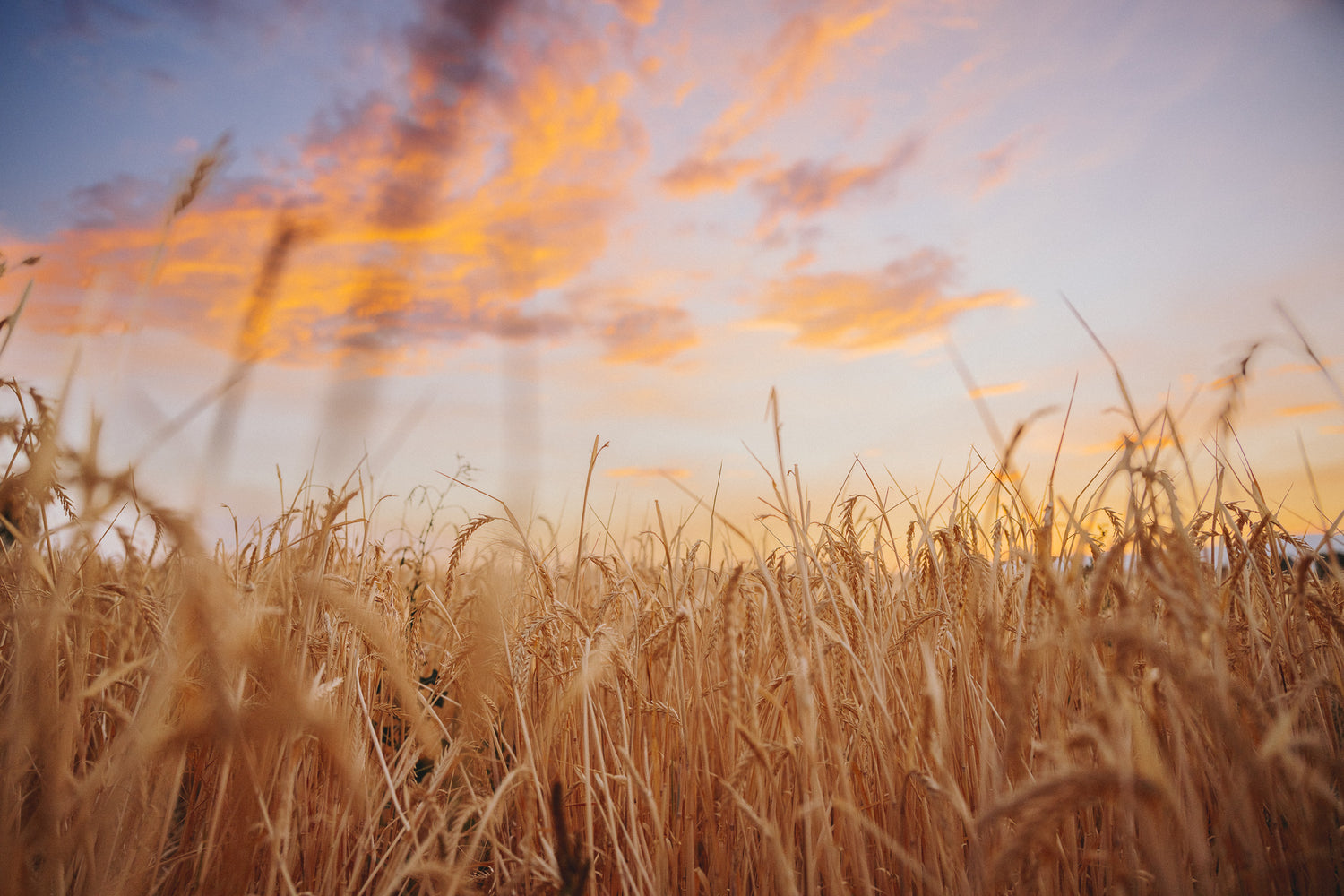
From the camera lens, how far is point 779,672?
208cm

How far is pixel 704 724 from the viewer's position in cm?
190

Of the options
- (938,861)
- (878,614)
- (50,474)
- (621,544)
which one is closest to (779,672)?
(878,614)

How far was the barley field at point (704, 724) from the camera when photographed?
40.0 inches

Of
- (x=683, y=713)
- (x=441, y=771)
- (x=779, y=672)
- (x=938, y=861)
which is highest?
→ (x=779, y=672)

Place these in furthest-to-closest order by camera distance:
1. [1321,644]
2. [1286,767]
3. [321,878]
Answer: [1321,644], [321,878], [1286,767]

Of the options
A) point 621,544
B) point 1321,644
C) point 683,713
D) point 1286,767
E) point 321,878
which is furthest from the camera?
point 621,544

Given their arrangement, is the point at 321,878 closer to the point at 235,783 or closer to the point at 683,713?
the point at 235,783

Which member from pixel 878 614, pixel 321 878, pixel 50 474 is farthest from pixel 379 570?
pixel 878 614

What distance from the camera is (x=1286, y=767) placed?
3.21 feet

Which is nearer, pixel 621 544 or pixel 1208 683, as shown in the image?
pixel 1208 683

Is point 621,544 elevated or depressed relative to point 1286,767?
elevated

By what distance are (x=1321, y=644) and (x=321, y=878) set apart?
3.10 meters

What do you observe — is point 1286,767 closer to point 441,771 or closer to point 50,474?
point 441,771

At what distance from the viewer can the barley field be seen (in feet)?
3.33
